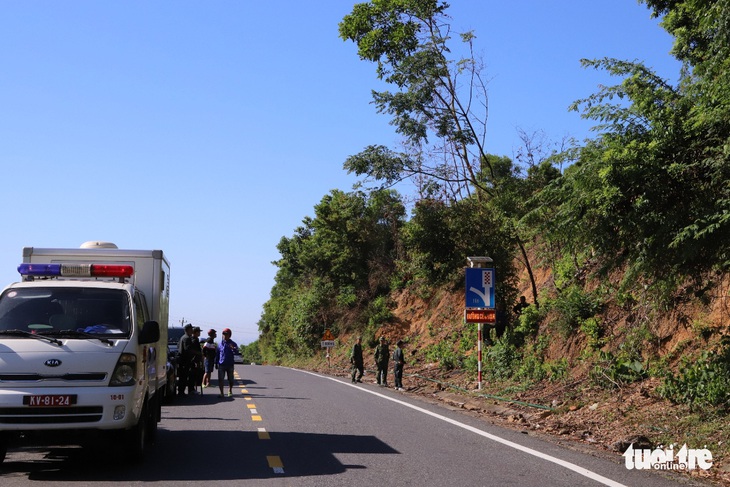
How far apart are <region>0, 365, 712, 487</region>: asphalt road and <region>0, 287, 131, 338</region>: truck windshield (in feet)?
5.29

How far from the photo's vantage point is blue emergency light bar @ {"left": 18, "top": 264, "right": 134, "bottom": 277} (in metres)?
10.5

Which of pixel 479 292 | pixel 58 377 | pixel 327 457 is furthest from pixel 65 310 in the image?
pixel 479 292

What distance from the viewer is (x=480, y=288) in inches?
888

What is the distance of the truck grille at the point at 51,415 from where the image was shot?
28.8 feet

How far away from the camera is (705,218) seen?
12.1 metres

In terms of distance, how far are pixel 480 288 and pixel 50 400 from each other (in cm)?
1517

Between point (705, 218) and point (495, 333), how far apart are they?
1506 cm

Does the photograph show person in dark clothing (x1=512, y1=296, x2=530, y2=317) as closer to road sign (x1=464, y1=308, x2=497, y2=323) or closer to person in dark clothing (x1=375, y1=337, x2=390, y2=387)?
person in dark clothing (x1=375, y1=337, x2=390, y2=387)

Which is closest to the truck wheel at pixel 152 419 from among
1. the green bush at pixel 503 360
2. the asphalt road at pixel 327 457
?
the asphalt road at pixel 327 457

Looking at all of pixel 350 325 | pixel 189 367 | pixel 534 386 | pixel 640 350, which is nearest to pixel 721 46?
pixel 640 350

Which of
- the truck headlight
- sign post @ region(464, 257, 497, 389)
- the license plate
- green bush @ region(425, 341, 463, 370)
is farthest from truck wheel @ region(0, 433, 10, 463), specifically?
green bush @ region(425, 341, 463, 370)

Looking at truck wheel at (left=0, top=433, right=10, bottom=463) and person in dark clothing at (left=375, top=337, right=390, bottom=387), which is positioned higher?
person in dark clothing at (left=375, top=337, right=390, bottom=387)

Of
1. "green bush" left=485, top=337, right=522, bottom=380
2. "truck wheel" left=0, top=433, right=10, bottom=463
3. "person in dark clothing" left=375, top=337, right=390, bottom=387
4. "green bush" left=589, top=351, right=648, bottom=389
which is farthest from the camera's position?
"person in dark clothing" left=375, top=337, right=390, bottom=387

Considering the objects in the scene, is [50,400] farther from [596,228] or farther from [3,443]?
[596,228]
